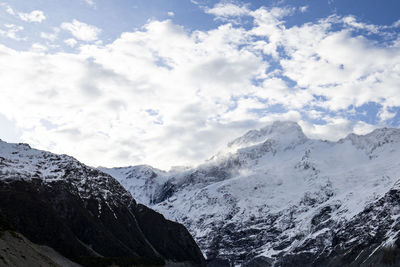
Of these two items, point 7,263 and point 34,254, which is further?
point 34,254

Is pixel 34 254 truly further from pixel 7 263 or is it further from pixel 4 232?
pixel 7 263

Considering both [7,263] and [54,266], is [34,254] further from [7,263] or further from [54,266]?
[7,263]

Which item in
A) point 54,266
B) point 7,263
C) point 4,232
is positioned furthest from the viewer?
point 54,266

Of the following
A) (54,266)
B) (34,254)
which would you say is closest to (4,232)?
(34,254)

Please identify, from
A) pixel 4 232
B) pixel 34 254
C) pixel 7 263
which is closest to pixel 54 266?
pixel 34 254

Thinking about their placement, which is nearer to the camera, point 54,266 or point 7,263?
point 7,263

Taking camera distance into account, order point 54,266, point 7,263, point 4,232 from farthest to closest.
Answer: point 54,266, point 4,232, point 7,263

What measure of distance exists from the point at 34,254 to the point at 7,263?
1173 inches

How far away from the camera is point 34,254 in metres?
163

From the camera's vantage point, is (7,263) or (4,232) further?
(4,232)

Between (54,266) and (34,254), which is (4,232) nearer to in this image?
(34,254)

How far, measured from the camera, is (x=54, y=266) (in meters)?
174

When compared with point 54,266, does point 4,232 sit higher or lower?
higher

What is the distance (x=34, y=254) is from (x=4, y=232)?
11.9 metres
